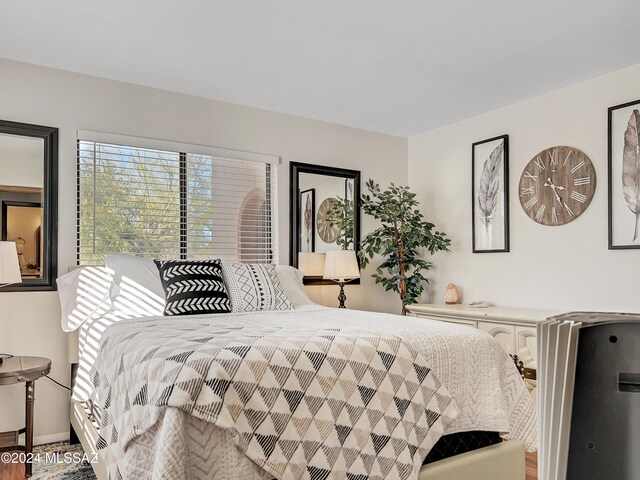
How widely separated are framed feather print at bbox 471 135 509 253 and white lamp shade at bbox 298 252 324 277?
1.39 m

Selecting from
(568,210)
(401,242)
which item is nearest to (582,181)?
(568,210)

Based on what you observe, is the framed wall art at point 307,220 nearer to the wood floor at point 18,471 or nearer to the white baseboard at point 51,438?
the white baseboard at point 51,438

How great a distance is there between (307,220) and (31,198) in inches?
84.3

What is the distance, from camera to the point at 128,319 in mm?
2783

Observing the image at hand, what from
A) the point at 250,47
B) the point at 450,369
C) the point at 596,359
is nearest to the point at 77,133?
the point at 250,47

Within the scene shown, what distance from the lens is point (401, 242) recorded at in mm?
4473

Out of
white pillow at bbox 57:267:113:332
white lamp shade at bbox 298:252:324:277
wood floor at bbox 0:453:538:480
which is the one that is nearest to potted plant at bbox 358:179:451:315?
white lamp shade at bbox 298:252:324:277

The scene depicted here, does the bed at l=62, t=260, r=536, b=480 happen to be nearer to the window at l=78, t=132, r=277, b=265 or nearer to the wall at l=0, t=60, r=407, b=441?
the wall at l=0, t=60, r=407, b=441

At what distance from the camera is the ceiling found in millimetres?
2549

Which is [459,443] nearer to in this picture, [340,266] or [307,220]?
[340,266]

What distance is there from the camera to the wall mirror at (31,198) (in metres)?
3.12

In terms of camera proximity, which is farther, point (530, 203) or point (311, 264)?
point (311, 264)

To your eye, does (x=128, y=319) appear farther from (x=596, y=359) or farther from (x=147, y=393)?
(x=596, y=359)

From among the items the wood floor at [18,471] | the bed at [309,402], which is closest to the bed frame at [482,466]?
the bed at [309,402]
